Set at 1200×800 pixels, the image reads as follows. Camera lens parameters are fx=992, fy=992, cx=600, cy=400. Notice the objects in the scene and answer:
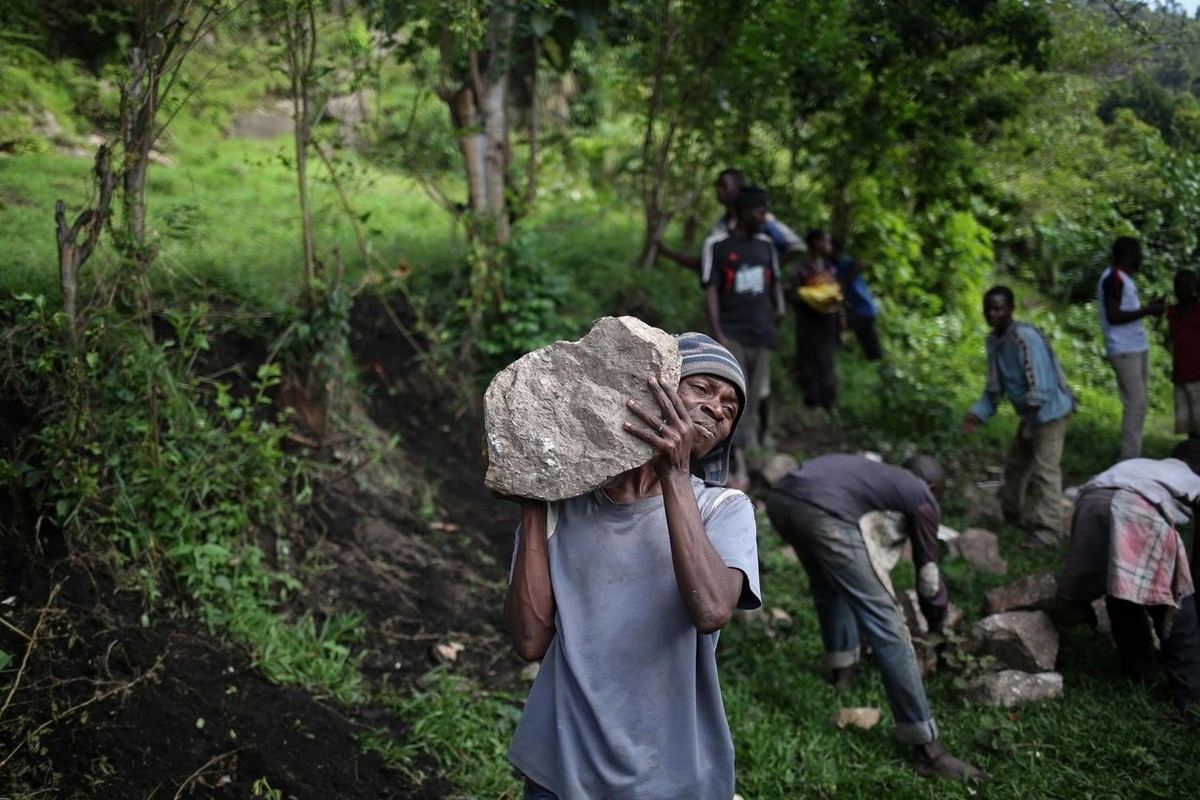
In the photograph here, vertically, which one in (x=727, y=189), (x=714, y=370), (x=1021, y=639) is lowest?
(x=1021, y=639)

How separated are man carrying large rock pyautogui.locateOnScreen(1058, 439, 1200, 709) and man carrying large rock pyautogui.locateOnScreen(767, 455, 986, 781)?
683mm

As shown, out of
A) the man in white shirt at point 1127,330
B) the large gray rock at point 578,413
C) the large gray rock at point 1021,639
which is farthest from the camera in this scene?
the man in white shirt at point 1127,330

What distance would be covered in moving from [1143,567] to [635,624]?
3.01 m

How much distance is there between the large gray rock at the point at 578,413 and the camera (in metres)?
2.19

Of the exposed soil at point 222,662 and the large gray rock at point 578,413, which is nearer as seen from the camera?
the large gray rock at point 578,413

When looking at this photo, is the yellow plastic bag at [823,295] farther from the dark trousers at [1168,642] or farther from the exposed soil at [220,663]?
the dark trousers at [1168,642]

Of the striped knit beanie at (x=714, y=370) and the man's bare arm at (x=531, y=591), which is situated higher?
the striped knit beanie at (x=714, y=370)

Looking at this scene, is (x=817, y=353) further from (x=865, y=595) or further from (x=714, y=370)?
(x=714, y=370)

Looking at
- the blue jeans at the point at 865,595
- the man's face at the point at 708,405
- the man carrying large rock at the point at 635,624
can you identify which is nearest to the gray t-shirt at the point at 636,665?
the man carrying large rock at the point at 635,624

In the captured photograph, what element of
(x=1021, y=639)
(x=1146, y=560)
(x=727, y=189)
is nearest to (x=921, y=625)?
(x=1021, y=639)

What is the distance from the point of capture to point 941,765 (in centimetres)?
407

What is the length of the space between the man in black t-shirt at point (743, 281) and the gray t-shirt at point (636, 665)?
4.77m

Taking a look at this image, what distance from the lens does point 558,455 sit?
7.21 feet

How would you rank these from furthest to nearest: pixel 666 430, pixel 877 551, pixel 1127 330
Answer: pixel 1127 330 → pixel 877 551 → pixel 666 430
